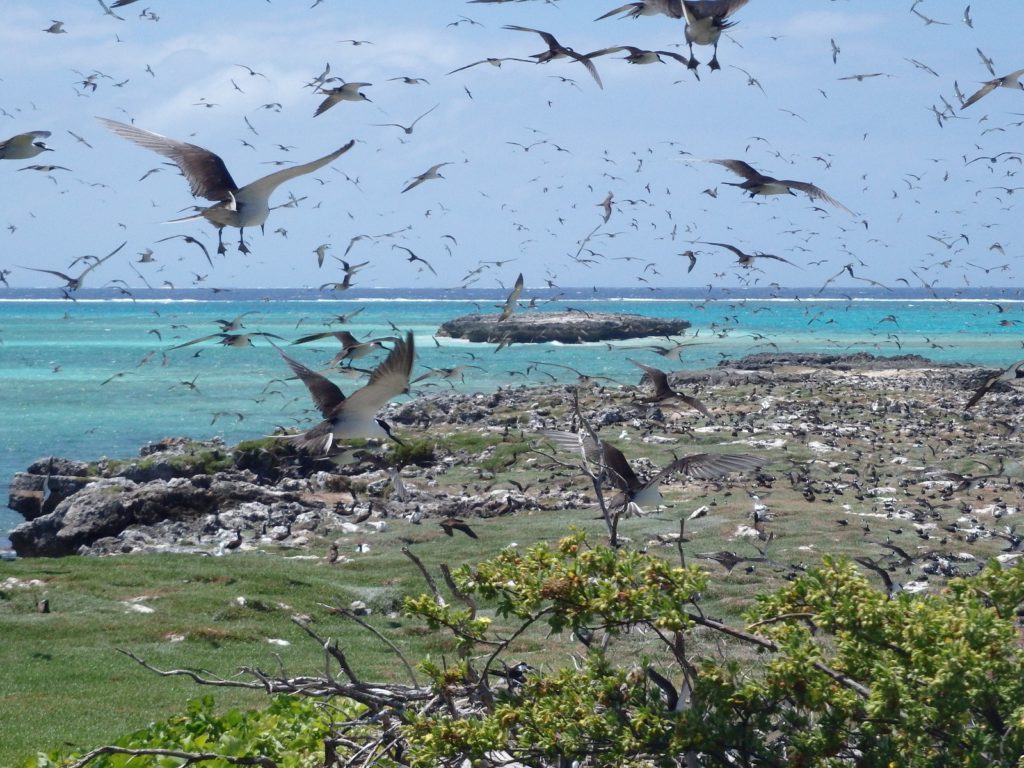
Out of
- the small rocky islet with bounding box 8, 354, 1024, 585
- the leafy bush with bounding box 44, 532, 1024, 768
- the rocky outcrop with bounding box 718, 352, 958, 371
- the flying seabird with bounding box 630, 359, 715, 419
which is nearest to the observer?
the leafy bush with bounding box 44, 532, 1024, 768

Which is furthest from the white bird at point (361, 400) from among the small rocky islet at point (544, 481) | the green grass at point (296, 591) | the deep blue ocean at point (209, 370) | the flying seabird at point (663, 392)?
the deep blue ocean at point (209, 370)

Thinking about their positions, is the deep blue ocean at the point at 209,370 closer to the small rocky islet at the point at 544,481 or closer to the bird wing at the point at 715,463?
the small rocky islet at the point at 544,481

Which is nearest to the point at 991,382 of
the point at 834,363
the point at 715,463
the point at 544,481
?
the point at 715,463

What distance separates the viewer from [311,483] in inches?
941

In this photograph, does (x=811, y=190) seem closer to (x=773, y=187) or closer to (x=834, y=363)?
(x=773, y=187)

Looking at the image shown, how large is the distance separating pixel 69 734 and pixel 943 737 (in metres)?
7.56

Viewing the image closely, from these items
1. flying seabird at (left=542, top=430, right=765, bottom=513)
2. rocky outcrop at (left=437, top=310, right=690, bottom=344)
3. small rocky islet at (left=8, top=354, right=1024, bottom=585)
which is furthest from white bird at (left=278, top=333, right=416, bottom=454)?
rocky outcrop at (left=437, top=310, right=690, bottom=344)

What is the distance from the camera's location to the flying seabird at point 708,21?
24.7ft

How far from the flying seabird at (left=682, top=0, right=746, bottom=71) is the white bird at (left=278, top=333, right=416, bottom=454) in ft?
9.34

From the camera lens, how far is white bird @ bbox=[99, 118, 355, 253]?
7.11 meters

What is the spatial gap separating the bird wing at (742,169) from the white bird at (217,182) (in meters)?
3.72

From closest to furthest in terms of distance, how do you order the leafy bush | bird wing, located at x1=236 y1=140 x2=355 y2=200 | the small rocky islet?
1. the leafy bush
2. bird wing, located at x1=236 y1=140 x2=355 y2=200
3. the small rocky islet

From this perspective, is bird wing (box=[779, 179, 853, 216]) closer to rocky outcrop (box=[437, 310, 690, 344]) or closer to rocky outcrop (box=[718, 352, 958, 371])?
rocky outcrop (box=[718, 352, 958, 371])

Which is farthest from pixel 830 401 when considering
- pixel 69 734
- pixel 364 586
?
pixel 69 734
